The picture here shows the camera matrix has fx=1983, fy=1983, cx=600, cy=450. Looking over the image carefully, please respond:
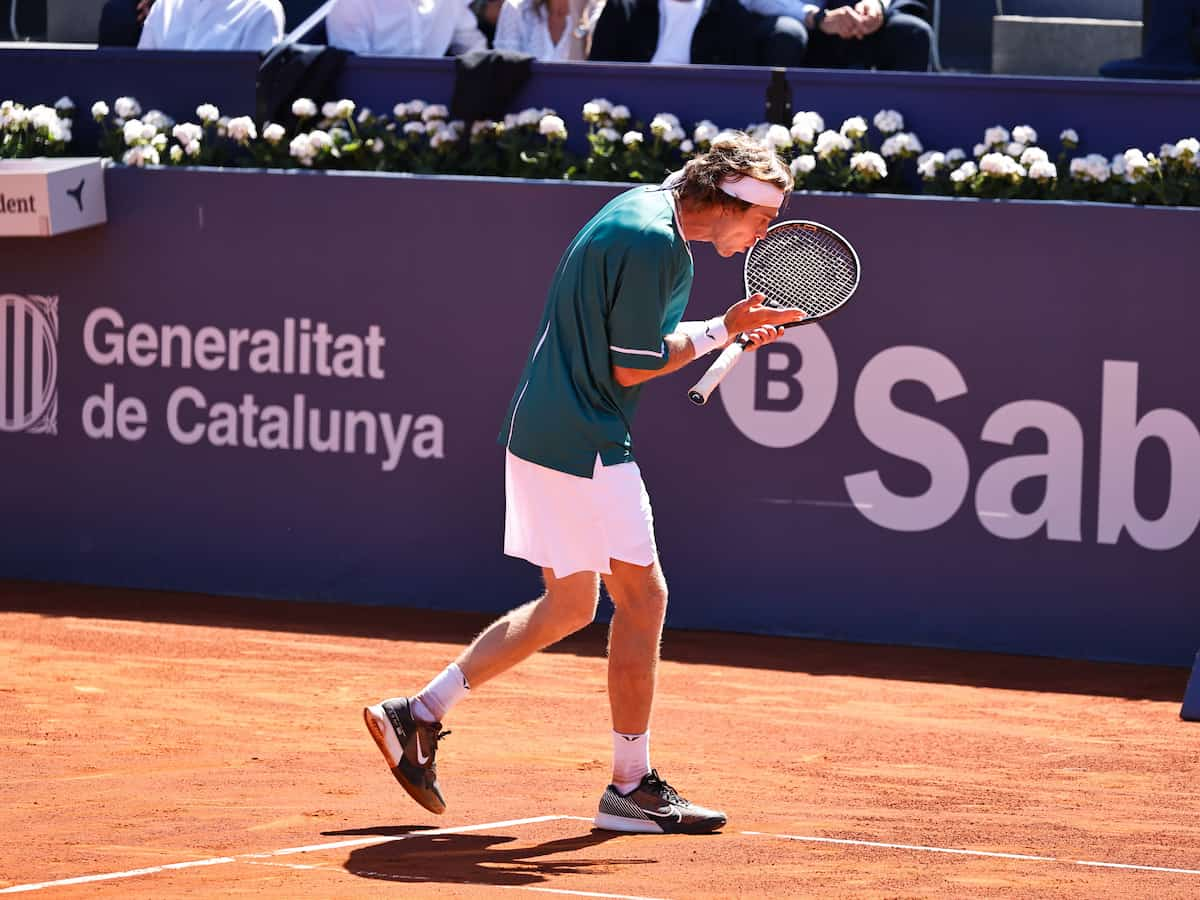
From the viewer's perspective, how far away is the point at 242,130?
9.07m

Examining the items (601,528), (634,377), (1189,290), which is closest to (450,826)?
(601,528)

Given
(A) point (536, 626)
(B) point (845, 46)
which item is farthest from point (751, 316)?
(B) point (845, 46)

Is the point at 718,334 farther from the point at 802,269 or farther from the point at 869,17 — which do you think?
the point at 869,17

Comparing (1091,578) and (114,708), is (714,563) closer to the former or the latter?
(1091,578)

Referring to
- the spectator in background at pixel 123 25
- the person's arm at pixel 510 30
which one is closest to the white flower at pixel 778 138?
the person's arm at pixel 510 30

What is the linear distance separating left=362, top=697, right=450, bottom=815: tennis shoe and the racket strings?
1.69 meters

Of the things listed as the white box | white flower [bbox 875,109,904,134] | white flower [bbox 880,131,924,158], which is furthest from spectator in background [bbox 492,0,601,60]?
the white box

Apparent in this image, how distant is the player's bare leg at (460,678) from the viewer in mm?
5097

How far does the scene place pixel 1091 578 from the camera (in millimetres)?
7949

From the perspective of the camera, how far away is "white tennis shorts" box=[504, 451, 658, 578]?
498 cm

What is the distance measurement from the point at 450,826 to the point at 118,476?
443 cm

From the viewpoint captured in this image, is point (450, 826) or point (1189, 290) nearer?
point (450, 826)

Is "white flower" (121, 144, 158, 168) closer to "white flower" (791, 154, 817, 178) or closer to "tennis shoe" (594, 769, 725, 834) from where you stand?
"white flower" (791, 154, 817, 178)

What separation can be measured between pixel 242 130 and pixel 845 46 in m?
3.02
